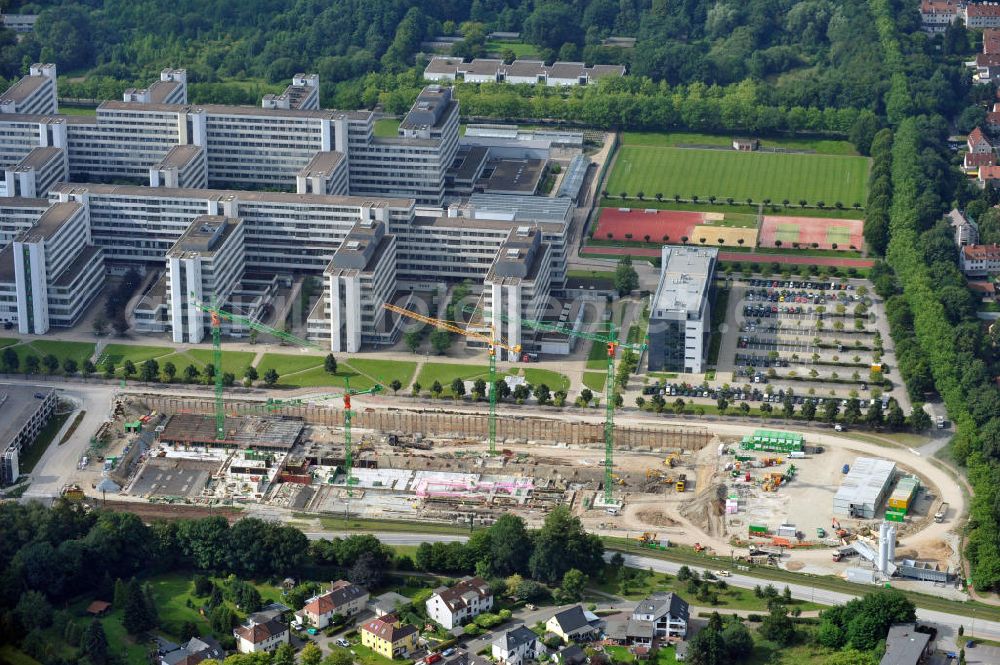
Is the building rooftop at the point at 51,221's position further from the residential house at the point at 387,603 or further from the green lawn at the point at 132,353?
the residential house at the point at 387,603

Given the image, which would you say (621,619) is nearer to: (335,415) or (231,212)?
(335,415)

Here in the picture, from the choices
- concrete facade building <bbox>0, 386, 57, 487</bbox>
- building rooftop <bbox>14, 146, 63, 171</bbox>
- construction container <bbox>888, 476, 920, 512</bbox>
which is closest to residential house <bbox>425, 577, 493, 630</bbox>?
construction container <bbox>888, 476, 920, 512</bbox>

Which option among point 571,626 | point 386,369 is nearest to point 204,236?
point 386,369

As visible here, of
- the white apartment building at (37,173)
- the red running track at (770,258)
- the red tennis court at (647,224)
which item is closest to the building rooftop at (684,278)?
the red running track at (770,258)

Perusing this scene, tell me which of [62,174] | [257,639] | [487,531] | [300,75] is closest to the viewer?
[257,639]

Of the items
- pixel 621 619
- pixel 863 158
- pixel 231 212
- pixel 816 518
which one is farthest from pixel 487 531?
pixel 863 158

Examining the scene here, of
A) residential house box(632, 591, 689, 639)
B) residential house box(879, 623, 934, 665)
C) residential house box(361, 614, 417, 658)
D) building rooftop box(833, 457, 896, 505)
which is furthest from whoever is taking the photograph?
building rooftop box(833, 457, 896, 505)

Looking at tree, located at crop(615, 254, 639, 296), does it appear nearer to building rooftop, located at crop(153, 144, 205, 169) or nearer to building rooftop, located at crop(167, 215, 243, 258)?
building rooftop, located at crop(167, 215, 243, 258)
